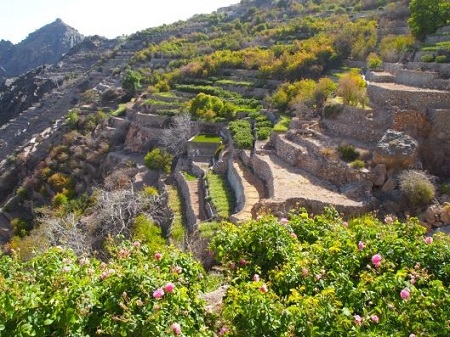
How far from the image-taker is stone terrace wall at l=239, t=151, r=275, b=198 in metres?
19.7

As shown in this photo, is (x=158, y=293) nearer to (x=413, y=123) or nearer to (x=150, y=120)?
(x=413, y=123)

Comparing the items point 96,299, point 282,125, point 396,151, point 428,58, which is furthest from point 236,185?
point 96,299

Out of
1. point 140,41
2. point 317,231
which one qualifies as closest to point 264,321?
point 317,231

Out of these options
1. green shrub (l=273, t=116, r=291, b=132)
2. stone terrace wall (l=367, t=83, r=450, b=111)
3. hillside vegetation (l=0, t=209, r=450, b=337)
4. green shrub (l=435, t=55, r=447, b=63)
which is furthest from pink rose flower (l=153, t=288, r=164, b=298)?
green shrub (l=435, t=55, r=447, b=63)

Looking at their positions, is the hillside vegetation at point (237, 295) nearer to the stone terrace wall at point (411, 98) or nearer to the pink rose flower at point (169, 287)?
the pink rose flower at point (169, 287)

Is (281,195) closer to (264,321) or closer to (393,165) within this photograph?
(393,165)

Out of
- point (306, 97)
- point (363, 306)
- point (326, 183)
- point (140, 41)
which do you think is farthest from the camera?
point (140, 41)

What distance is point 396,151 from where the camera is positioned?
679 inches

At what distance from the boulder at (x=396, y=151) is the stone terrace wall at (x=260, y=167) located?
15.4 ft

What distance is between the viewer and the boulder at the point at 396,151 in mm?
17203

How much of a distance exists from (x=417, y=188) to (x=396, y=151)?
1874 mm

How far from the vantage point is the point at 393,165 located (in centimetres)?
1748

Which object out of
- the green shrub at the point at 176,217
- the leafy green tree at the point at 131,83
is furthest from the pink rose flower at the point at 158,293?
the leafy green tree at the point at 131,83

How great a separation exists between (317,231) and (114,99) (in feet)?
136
